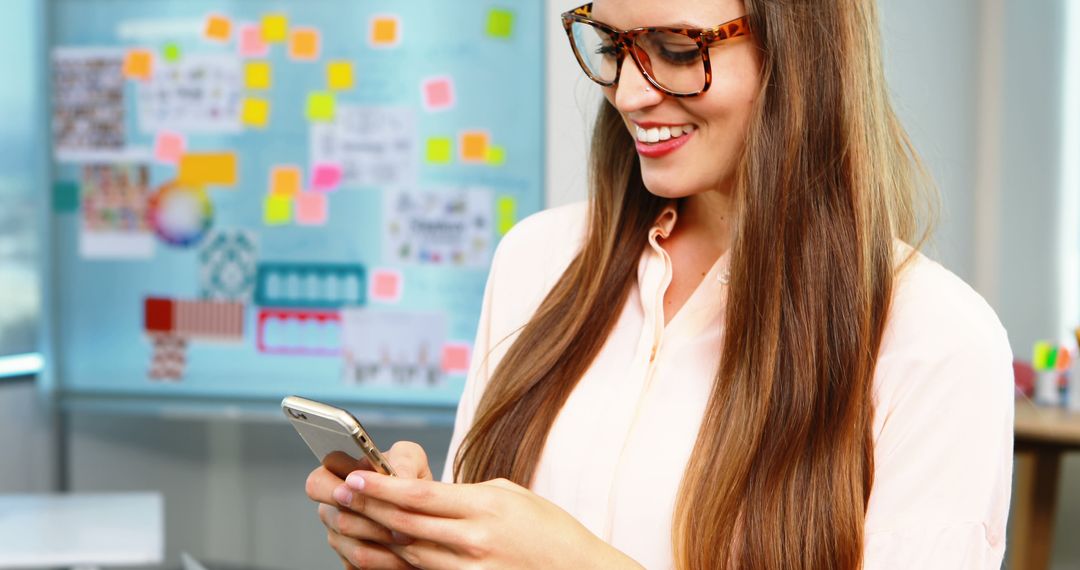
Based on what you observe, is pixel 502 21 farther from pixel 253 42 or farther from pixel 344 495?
pixel 344 495

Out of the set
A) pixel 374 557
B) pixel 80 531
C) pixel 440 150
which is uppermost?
pixel 440 150

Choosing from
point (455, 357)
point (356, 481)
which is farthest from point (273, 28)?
point (356, 481)

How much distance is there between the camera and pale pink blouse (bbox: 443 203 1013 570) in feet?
3.26

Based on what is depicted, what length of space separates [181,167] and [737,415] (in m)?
2.43

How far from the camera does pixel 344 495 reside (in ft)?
3.10

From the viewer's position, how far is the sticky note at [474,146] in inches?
118

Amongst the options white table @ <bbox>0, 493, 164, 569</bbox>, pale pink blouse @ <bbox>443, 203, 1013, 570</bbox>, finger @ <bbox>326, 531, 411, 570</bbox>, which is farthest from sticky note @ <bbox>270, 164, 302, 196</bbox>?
finger @ <bbox>326, 531, 411, 570</bbox>

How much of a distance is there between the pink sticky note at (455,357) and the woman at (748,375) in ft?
6.01

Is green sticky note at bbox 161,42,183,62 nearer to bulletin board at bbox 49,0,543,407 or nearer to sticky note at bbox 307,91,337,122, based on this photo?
bulletin board at bbox 49,0,543,407

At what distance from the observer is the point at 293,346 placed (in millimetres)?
3113

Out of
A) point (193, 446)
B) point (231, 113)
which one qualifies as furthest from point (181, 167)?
point (193, 446)

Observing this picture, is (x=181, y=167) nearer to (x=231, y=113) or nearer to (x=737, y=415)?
(x=231, y=113)

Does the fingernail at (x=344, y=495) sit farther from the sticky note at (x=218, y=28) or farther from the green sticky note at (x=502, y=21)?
the sticky note at (x=218, y=28)

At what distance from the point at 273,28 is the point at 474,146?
2.13ft
